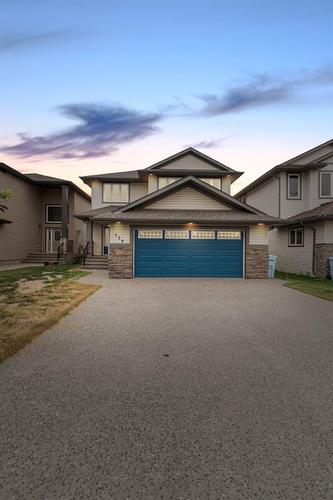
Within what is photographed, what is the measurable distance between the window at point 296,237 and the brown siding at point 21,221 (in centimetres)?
1966

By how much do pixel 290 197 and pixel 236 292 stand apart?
11.8 metres

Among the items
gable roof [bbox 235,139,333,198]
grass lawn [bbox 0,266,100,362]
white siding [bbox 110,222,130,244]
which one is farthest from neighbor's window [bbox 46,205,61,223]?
gable roof [bbox 235,139,333,198]

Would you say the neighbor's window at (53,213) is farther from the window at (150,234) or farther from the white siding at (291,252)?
the white siding at (291,252)

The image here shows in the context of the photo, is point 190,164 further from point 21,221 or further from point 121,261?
point 21,221

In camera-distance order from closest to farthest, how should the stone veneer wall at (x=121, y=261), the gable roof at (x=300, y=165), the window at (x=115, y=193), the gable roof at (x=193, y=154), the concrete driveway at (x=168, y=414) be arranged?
the concrete driveway at (x=168, y=414), the stone veneer wall at (x=121, y=261), the gable roof at (x=300, y=165), the gable roof at (x=193, y=154), the window at (x=115, y=193)

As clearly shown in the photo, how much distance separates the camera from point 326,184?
1958cm

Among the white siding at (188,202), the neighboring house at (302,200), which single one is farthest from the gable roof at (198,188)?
the neighboring house at (302,200)

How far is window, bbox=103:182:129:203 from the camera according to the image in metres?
22.8

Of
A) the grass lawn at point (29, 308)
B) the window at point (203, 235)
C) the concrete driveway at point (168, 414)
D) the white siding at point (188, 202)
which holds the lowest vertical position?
the concrete driveway at point (168, 414)

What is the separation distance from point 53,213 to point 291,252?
67.0 ft

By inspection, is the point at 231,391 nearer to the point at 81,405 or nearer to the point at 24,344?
the point at 81,405

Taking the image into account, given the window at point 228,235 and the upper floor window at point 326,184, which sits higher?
the upper floor window at point 326,184

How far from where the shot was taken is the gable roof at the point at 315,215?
16.1 metres

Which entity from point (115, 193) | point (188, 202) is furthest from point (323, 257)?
point (115, 193)
